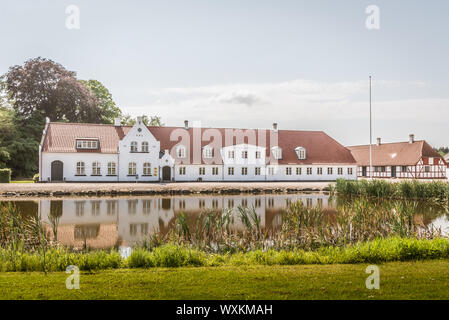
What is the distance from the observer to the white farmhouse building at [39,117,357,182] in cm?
3281

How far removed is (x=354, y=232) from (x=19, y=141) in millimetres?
34916

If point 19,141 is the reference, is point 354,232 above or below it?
below

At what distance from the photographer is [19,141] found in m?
36.8

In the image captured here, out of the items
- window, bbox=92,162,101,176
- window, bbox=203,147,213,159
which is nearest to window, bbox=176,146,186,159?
window, bbox=203,147,213,159

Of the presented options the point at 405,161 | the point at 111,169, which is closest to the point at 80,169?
the point at 111,169

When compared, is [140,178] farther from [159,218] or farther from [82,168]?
[159,218]

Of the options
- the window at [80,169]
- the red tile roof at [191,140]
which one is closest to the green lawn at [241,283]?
the window at [80,169]

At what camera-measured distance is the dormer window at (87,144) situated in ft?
109

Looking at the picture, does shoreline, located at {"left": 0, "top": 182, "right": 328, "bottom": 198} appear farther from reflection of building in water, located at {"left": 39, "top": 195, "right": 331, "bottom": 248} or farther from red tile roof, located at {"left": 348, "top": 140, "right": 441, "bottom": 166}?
red tile roof, located at {"left": 348, "top": 140, "right": 441, "bottom": 166}

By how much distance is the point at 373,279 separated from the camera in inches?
213

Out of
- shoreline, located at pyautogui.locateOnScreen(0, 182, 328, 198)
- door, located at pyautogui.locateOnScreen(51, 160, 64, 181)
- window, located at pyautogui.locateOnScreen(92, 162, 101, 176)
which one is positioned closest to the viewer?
shoreline, located at pyautogui.locateOnScreen(0, 182, 328, 198)

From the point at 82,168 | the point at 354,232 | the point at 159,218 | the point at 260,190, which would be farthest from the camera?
the point at 82,168

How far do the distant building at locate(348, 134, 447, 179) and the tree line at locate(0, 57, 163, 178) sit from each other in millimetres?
30970
